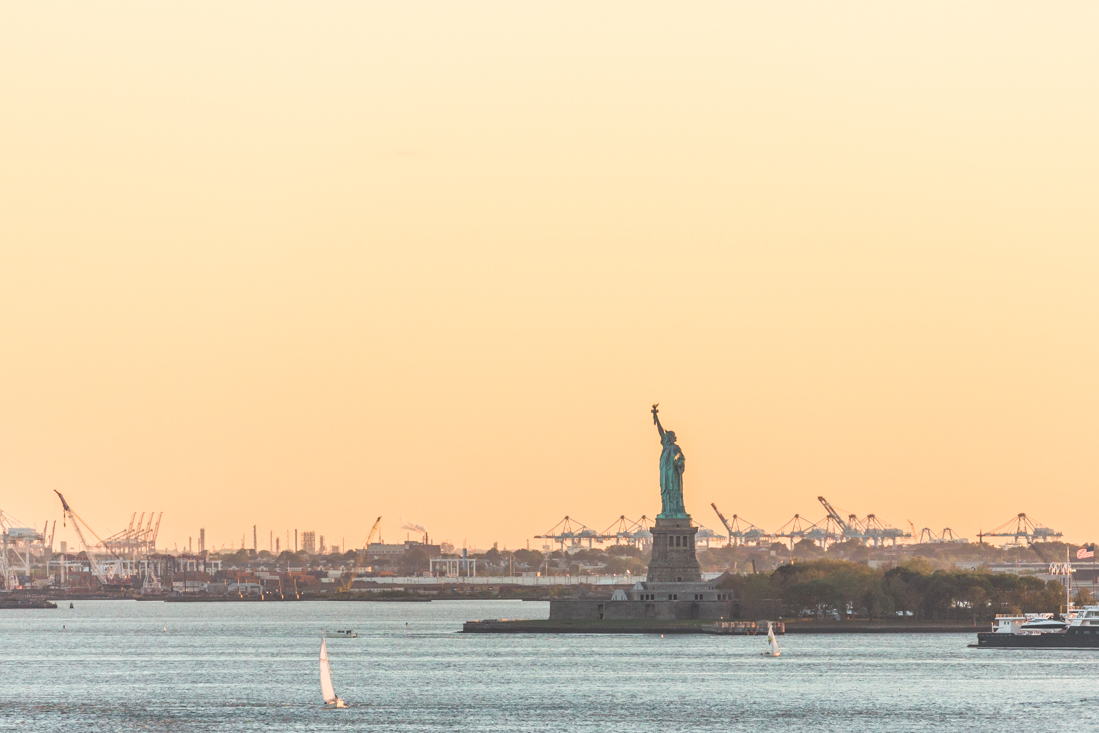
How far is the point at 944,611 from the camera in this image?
568ft

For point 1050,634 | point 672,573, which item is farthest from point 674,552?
point 1050,634

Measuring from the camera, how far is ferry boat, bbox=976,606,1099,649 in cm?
13788

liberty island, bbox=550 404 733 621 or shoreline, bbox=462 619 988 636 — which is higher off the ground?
liberty island, bbox=550 404 733 621

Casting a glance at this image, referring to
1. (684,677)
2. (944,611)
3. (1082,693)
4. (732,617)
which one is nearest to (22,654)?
(732,617)

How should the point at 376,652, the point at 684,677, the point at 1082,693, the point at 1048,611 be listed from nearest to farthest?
the point at 1082,693
the point at 684,677
the point at 376,652
the point at 1048,611

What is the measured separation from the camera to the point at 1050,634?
5487 inches

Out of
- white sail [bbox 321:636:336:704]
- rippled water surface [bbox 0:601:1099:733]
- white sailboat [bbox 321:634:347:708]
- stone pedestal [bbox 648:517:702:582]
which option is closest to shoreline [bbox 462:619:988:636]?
rippled water surface [bbox 0:601:1099:733]

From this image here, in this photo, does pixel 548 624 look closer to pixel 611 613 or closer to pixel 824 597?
pixel 611 613

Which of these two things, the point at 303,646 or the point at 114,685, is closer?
the point at 114,685

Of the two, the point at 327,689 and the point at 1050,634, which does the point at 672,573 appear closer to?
the point at 1050,634

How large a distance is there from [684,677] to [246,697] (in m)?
26.7

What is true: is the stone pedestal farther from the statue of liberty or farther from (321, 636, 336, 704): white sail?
(321, 636, 336, 704): white sail

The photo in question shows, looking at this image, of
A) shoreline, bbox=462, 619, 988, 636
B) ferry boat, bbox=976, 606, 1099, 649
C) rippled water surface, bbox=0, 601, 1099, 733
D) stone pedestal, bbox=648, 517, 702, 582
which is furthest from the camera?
shoreline, bbox=462, 619, 988, 636

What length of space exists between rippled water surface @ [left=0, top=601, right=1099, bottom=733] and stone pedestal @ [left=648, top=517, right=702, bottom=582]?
16.8ft
